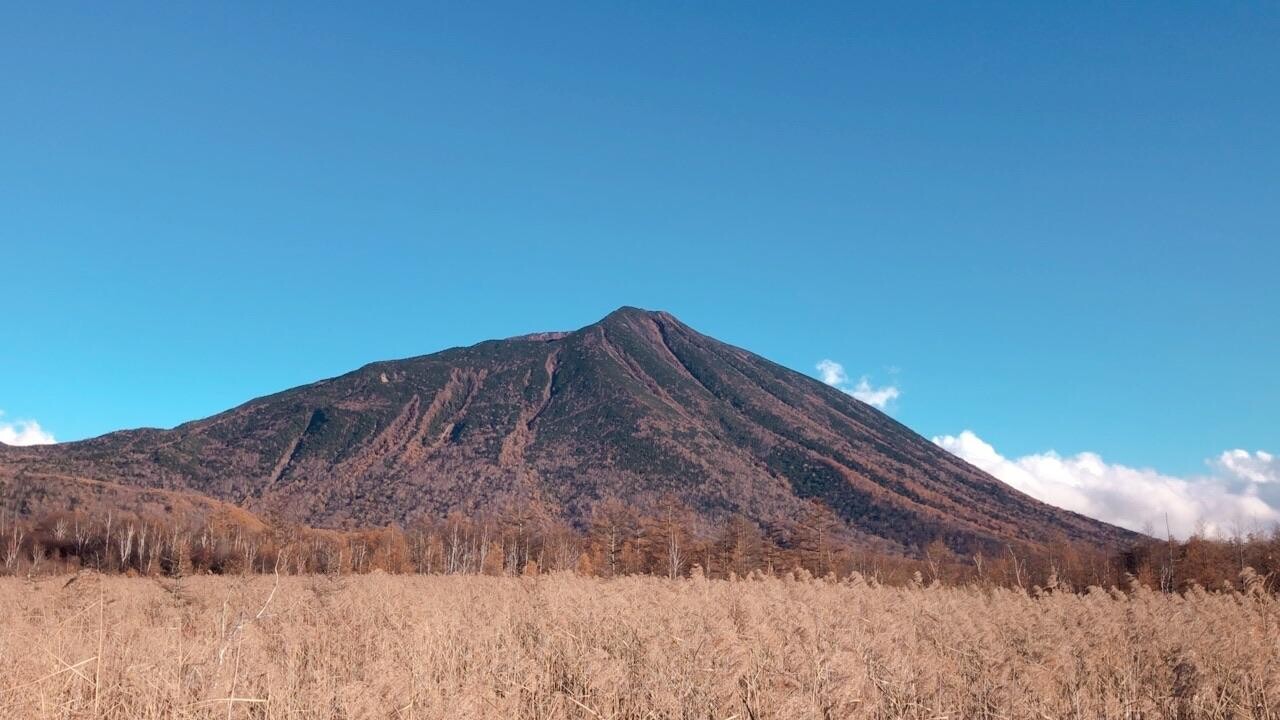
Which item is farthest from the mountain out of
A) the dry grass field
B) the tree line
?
the dry grass field

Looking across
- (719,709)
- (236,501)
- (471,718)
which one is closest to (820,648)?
(719,709)

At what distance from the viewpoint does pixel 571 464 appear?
157m

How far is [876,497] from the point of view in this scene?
13812 centimetres

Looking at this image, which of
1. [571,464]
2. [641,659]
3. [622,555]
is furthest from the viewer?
[571,464]

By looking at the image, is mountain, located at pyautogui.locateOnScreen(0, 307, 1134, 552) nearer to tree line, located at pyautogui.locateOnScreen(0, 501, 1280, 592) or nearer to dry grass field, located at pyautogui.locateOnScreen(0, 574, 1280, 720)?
tree line, located at pyautogui.locateOnScreen(0, 501, 1280, 592)

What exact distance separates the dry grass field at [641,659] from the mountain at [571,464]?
345 feet

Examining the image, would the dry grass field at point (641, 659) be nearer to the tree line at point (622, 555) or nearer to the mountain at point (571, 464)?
the tree line at point (622, 555)

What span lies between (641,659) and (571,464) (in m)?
152

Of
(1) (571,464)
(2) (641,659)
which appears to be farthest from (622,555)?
(1) (571,464)

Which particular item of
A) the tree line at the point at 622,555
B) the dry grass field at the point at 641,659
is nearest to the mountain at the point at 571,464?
the tree line at the point at 622,555

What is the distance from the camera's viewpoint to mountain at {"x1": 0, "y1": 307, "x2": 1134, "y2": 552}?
131750 mm

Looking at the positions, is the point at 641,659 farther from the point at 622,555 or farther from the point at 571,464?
the point at 571,464

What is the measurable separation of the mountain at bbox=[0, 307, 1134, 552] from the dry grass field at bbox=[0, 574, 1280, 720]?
10523cm

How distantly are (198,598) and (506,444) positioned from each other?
516 ft
